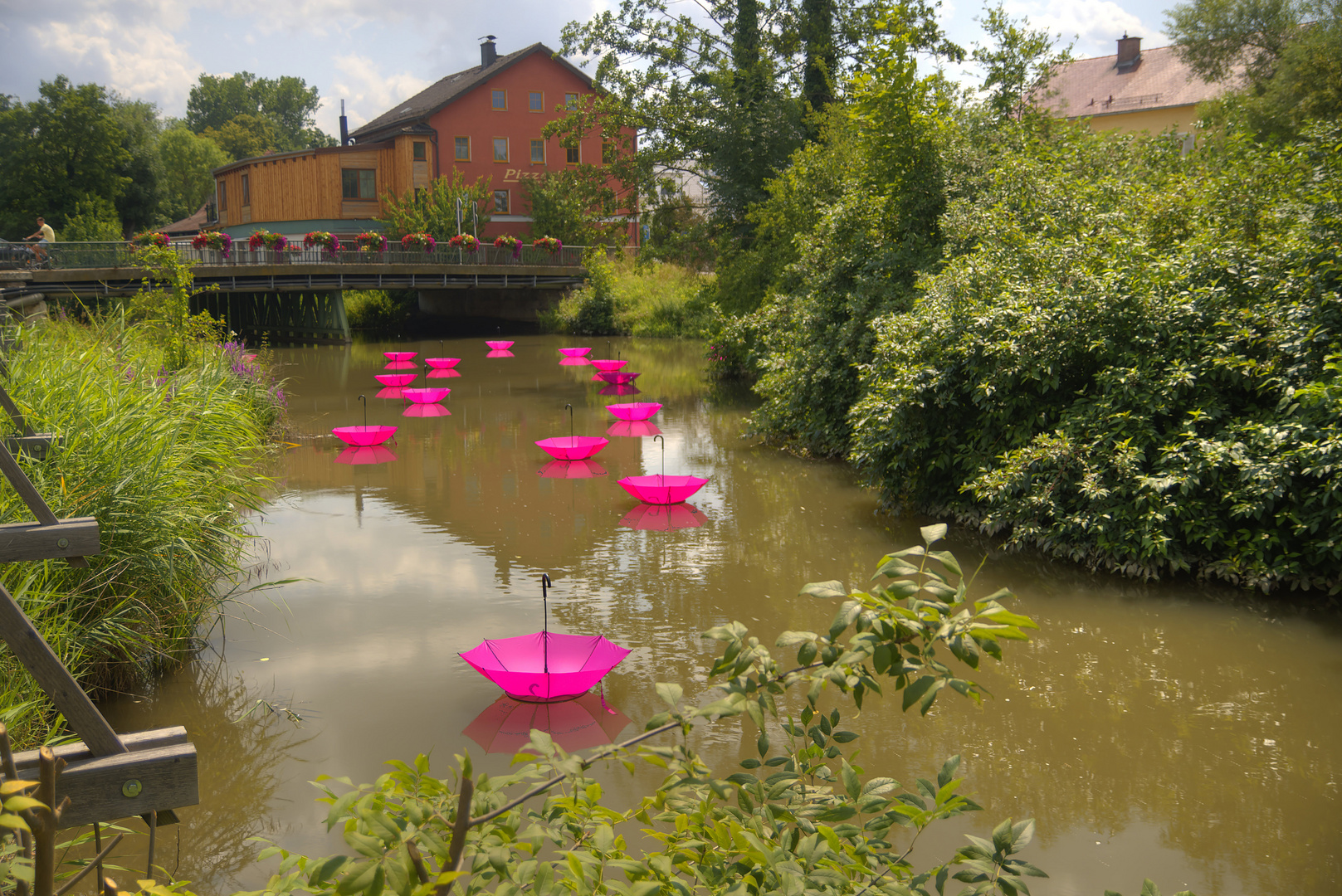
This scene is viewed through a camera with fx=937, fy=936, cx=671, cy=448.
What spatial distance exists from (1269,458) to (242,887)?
7255 millimetres

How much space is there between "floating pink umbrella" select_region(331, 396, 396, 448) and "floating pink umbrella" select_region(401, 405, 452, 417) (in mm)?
2790

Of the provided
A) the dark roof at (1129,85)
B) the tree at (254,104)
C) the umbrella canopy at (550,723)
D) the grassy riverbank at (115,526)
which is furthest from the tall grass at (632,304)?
the tree at (254,104)

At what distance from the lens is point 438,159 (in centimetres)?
4247

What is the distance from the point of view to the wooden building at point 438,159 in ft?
138

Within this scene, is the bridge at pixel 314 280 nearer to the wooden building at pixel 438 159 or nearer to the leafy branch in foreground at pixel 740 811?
the wooden building at pixel 438 159

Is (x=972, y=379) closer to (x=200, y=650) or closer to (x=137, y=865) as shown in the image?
(x=200, y=650)

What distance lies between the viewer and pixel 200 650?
263 inches

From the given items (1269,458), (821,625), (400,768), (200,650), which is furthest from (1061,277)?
(400,768)

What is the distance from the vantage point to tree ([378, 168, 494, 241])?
1560 inches

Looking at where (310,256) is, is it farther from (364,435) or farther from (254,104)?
(254,104)

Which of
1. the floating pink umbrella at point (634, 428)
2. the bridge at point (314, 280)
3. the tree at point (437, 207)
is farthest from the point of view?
the tree at point (437, 207)

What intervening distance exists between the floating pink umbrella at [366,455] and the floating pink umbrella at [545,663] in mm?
7750

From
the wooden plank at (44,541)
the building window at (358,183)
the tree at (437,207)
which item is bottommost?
the wooden plank at (44,541)

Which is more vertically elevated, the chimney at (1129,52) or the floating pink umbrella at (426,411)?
the chimney at (1129,52)
